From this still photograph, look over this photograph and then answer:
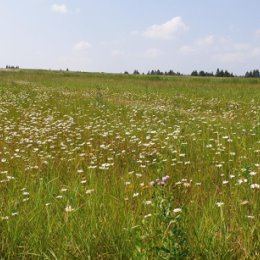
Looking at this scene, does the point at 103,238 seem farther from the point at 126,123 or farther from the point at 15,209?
the point at 126,123

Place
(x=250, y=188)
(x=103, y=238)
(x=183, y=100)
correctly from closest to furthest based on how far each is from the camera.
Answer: (x=103, y=238), (x=250, y=188), (x=183, y=100)

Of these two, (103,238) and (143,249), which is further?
(103,238)

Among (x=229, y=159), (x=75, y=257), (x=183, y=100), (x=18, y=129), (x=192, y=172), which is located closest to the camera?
(x=75, y=257)

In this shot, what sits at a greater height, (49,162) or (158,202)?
(158,202)

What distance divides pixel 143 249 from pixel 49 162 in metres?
3.26

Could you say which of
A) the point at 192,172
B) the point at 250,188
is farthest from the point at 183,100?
the point at 250,188

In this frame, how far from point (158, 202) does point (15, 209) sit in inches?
65.3

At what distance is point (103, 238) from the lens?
297 centimetres

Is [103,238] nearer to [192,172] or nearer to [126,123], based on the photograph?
[192,172]

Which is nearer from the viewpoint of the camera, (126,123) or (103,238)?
(103,238)

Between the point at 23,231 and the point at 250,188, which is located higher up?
the point at 250,188

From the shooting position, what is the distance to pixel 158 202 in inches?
100

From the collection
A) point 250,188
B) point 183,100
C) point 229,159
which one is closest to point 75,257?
point 250,188

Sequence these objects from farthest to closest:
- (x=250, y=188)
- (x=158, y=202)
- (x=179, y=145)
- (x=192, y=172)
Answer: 1. (x=179, y=145)
2. (x=192, y=172)
3. (x=250, y=188)
4. (x=158, y=202)
